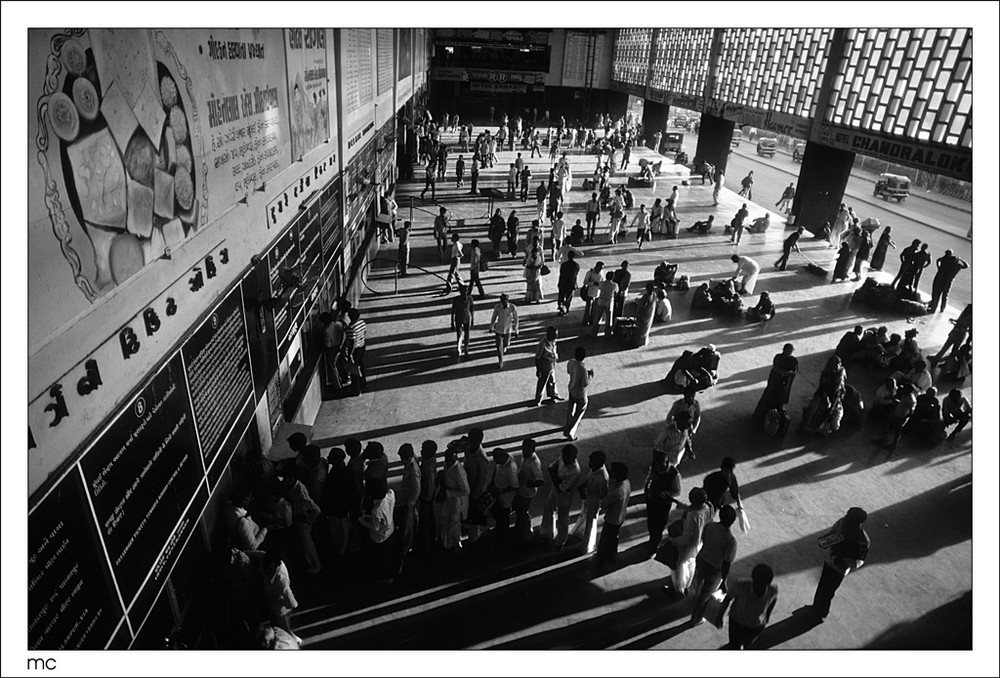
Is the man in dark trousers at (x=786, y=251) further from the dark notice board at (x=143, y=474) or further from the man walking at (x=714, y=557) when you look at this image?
the dark notice board at (x=143, y=474)

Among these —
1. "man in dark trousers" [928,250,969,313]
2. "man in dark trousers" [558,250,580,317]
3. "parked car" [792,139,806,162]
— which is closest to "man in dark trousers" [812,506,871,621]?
"man in dark trousers" [558,250,580,317]

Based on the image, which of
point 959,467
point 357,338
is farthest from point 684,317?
point 357,338

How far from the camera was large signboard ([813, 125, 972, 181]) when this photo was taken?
42.1 ft

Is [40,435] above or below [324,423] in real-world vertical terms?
above

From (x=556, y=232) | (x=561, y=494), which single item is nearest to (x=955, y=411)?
(x=561, y=494)

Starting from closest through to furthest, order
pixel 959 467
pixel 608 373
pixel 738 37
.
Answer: pixel 959 467
pixel 608 373
pixel 738 37

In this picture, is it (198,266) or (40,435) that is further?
(198,266)

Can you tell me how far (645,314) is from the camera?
10.9 m

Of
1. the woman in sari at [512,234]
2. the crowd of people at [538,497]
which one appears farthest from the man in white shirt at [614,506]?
the woman in sari at [512,234]

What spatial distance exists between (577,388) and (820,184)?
15967mm

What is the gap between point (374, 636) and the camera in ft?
17.5

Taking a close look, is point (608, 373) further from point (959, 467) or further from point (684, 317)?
point (959, 467)

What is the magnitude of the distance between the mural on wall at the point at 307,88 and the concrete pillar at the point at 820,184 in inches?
633

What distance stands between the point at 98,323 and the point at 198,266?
157 cm
